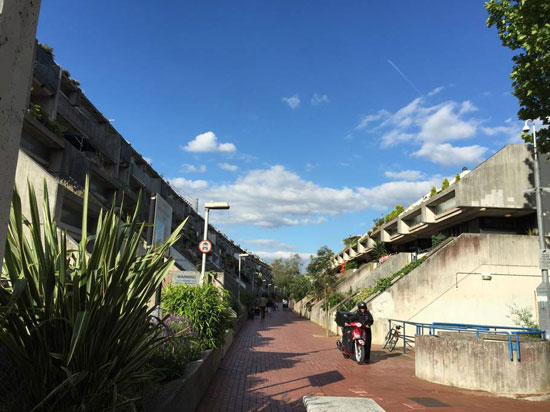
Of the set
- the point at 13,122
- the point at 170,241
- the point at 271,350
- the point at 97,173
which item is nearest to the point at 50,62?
the point at 97,173

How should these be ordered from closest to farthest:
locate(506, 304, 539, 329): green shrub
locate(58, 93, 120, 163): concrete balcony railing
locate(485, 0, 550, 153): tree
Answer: locate(485, 0, 550, 153): tree < locate(506, 304, 539, 329): green shrub < locate(58, 93, 120, 163): concrete balcony railing

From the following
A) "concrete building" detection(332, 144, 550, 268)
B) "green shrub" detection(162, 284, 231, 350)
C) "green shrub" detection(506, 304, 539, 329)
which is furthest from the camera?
"concrete building" detection(332, 144, 550, 268)

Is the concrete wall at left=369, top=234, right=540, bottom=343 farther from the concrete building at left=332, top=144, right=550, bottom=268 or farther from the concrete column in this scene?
the concrete column

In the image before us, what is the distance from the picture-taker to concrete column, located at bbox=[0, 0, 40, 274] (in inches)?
69.3

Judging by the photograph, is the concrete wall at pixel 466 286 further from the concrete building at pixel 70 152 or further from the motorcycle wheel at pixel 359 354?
the concrete building at pixel 70 152

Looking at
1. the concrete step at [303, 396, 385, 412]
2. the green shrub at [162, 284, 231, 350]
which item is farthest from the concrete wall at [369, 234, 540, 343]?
the concrete step at [303, 396, 385, 412]

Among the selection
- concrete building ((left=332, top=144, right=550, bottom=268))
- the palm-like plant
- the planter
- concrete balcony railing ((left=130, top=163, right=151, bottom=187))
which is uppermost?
concrete balcony railing ((left=130, top=163, right=151, bottom=187))

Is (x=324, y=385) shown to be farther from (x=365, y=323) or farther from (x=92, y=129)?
(x=92, y=129)

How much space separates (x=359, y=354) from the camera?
11.1 metres

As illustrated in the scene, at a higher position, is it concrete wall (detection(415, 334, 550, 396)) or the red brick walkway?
concrete wall (detection(415, 334, 550, 396))

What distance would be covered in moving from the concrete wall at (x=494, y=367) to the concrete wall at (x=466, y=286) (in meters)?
7.53

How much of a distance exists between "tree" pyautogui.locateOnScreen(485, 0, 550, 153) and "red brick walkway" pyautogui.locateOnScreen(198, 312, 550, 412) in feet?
27.4

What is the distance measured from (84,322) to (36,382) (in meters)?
0.67

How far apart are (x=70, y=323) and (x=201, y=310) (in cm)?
602
